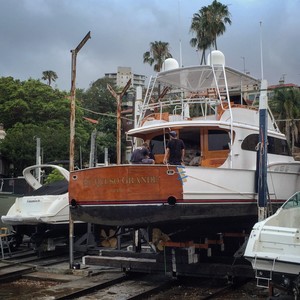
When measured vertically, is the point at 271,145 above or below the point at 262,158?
above

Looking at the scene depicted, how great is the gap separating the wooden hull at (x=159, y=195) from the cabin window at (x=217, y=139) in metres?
1.26

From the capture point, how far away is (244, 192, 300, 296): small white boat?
6.44 metres

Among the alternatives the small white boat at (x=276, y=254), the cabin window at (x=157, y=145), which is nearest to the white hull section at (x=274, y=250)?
the small white boat at (x=276, y=254)

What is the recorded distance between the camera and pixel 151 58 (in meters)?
43.4

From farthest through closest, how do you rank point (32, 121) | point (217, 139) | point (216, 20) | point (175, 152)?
point (32, 121)
point (216, 20)
point (217, 139)
point (175, 152)

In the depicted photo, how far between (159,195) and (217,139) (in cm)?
276

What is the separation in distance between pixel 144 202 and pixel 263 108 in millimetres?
3061

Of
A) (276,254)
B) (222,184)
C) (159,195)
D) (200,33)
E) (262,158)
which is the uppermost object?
(200,33)

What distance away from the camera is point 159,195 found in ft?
27.8

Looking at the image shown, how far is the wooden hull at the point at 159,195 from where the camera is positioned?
8438mm

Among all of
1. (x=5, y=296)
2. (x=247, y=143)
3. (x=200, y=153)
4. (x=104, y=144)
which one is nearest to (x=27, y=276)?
(x=5, y=296)

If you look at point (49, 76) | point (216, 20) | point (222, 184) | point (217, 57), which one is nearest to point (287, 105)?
point (216, 20)

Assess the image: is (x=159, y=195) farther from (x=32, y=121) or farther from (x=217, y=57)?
(x=32, y=121)

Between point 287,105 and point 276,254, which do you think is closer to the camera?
point 276,254
